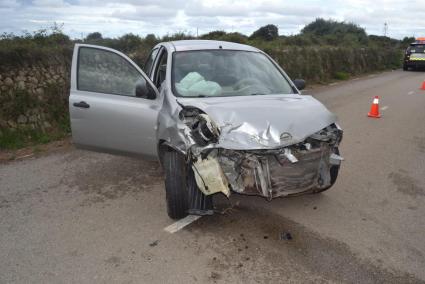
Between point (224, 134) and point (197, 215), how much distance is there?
101cm

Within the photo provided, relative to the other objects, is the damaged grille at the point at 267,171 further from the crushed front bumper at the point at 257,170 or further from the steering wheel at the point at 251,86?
the steering wheel at the point at 251,86

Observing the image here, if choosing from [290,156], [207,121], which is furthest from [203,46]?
[290,156]

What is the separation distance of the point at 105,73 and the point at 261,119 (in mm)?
2230

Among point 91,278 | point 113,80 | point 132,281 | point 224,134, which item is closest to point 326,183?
point 224,134

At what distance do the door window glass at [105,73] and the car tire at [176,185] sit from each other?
3.92 ft

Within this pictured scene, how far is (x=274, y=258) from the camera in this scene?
3.62m

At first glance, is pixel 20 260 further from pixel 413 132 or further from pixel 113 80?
pixel 413 132

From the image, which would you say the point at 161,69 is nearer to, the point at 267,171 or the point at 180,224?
the point at 180,224

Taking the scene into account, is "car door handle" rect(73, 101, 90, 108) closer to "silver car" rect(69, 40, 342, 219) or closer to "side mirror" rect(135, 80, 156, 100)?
"silver car" rect(69, 40, 342, 219)

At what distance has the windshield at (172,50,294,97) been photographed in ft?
15.7

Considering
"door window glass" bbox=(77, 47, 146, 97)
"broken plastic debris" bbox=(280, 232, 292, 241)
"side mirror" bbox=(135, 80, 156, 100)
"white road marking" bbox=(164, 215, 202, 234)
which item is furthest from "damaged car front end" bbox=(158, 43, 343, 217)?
"door window glass" bbox=(77, 47, 146, 97)

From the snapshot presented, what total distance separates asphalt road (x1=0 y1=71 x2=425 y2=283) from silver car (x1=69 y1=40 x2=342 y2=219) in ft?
1.29

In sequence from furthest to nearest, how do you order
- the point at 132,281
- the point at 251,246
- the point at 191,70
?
the point at 191,70
the point at 251,246
the point at 132,281

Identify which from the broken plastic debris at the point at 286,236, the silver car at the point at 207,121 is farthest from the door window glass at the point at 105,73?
the broken plastic debris at the point at 286,236
